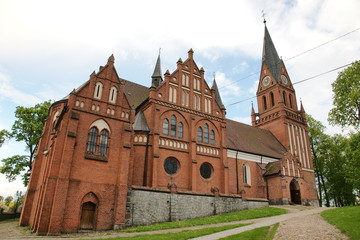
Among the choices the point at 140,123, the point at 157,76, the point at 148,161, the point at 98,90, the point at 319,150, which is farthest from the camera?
the point at 319,150

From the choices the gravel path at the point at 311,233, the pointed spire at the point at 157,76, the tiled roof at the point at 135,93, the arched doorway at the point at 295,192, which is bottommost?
the gravel path at the point at 311,233

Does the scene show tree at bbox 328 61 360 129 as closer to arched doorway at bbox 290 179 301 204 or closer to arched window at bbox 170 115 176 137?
arched doorway at bbox 290 179 301 204

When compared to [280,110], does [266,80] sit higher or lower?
higher

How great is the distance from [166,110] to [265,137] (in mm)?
19752

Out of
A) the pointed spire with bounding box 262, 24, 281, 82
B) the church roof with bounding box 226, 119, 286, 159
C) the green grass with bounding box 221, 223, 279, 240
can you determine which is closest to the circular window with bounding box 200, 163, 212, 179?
the church roof with bounding box 226, 119, 286, 159

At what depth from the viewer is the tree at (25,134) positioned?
29.8 meters

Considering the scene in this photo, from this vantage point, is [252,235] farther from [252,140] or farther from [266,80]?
[266,80]

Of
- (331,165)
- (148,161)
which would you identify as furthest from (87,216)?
(331,165)

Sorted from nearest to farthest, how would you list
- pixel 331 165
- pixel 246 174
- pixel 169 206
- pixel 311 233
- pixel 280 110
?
1. pixel 311 233
2. pixel 169 206
3. pixel 246 174
4. pixel 280 110
5. pixel 331 165

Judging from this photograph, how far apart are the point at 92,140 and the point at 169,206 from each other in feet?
23.6

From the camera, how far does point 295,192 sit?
30375 millimetres

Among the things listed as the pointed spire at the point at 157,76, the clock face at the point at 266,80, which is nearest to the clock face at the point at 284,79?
the clock face at the point at 266,80

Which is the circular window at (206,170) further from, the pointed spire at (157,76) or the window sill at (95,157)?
the pointed spire at (157,76)

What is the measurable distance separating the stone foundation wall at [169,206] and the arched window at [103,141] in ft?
11.1
